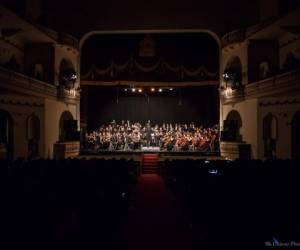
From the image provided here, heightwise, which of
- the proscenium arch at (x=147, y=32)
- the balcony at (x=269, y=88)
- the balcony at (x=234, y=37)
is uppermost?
the proscenium arch at (x=147, y=32)

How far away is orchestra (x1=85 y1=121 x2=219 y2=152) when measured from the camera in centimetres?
1861

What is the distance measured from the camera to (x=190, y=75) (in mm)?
20016

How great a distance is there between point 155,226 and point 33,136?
12098mm

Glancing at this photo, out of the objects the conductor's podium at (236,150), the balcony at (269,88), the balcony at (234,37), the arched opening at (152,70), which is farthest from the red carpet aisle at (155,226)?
the arched opening at (152,70)

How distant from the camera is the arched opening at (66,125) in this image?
58.3 feet

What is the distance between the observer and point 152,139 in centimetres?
2064

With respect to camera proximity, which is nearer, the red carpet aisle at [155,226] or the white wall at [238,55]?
the red carpet aisle at [155,226]

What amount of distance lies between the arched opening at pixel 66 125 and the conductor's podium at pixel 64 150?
54 centimetres

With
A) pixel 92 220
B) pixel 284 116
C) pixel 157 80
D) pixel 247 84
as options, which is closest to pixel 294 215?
pixel 92 220

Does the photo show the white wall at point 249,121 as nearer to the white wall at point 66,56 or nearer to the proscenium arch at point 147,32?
the proscenium arch at point 147,32

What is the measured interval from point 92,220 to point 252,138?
13388 mm

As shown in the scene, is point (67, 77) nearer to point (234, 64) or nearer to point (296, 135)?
point (234, 64)

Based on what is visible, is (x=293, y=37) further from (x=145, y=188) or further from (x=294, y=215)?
(x=294, y=215)

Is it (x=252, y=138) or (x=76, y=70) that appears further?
(x=76, y=70)
